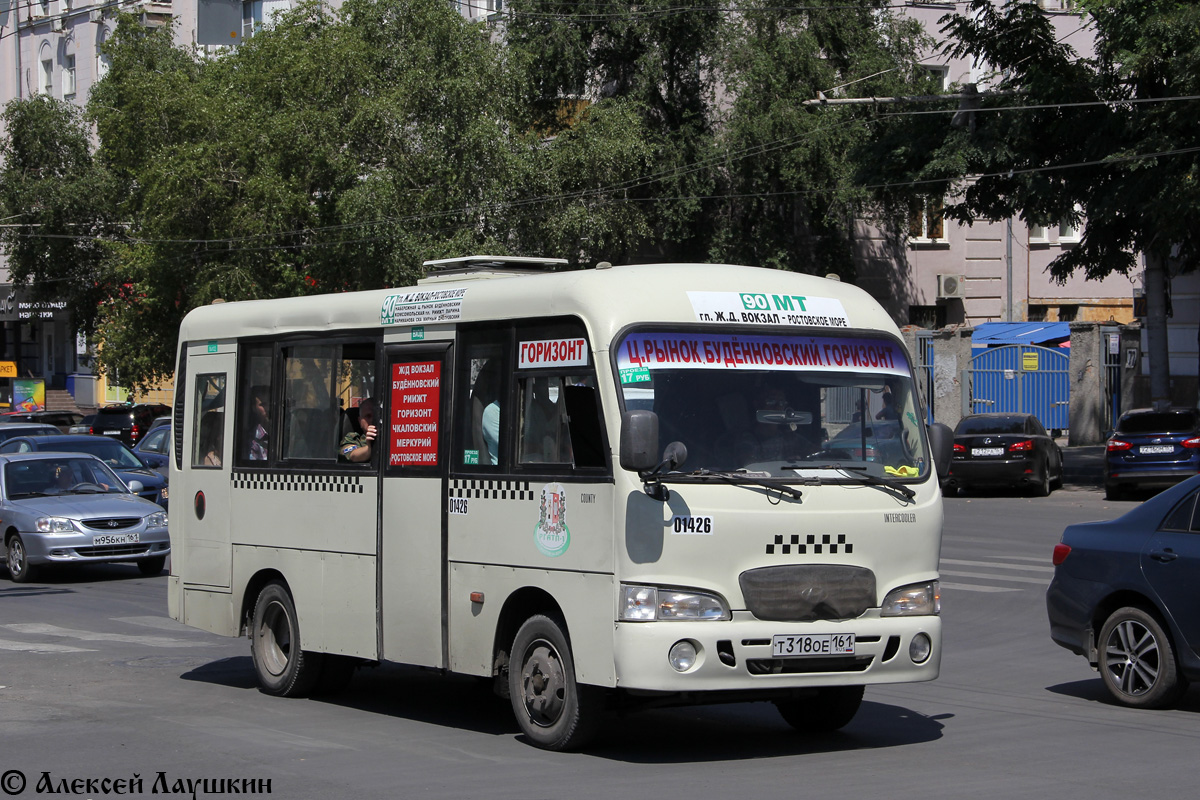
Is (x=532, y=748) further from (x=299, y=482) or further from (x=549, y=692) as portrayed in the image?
(x=299, y=482)

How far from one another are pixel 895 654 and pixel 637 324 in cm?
224

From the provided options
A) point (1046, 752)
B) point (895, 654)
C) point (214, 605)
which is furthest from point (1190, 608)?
point (214, 605)

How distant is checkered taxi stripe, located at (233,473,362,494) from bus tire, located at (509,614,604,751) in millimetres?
1914

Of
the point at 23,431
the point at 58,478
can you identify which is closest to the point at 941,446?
the point at 58,478

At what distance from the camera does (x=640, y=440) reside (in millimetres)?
7465

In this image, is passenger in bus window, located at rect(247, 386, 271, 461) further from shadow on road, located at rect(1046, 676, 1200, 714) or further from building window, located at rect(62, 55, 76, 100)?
building window, located at rect(62, 55, 76, 100)

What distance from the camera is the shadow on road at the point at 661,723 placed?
841 centimetres

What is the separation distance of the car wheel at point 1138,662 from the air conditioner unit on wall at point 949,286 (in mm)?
39086

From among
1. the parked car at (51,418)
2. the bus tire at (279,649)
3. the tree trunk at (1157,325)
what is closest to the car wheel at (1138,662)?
the bus tire at (279,649)

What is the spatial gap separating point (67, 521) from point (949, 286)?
34.6 metres

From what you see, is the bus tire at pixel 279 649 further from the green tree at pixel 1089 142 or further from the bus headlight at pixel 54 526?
the green tree at pixel 1089 142

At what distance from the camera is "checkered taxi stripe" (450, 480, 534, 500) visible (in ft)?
27.8

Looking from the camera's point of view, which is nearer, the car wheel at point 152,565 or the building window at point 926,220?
the car wheel at point 152,565

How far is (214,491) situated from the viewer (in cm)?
1116
